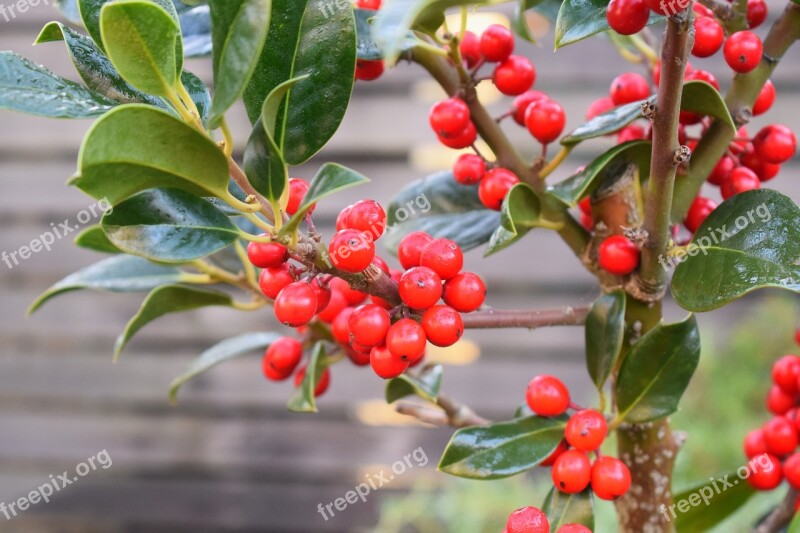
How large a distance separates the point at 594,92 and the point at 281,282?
4.94 feet

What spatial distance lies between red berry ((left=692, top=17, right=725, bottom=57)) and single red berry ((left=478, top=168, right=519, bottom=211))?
141 millimetres

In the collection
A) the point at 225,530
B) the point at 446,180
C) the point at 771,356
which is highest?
the point at 446,180

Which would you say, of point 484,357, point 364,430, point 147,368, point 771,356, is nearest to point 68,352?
point 147,368

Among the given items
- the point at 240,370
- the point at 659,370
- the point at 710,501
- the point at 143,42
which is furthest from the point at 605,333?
the point at 240,370

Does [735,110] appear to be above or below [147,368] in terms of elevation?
above

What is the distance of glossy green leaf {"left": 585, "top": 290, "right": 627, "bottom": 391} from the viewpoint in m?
0.52

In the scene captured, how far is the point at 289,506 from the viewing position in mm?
2178

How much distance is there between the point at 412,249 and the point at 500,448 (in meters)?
0.15

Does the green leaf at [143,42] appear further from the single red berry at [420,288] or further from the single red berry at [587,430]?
the single red berry at [587,430]

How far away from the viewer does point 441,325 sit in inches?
17.3

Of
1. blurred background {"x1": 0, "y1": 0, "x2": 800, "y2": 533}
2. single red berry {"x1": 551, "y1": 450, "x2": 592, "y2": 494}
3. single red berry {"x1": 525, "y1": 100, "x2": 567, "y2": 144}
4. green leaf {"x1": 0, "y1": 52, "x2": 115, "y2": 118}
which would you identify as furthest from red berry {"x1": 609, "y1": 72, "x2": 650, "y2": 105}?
blurred background {"x1": 0, "y1": 0, "x2": 800, "y2": 533}

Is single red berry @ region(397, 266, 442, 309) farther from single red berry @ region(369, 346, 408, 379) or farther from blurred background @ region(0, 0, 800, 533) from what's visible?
blurred background @ region(0, 0, 800, 533)

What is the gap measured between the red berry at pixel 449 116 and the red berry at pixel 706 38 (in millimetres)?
153

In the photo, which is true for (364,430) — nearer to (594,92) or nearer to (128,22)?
(594,92)
